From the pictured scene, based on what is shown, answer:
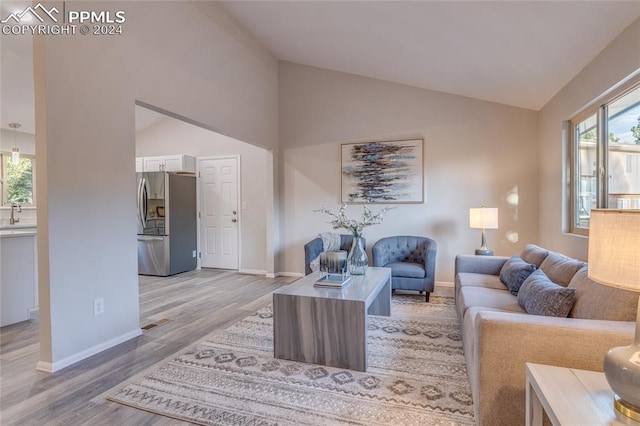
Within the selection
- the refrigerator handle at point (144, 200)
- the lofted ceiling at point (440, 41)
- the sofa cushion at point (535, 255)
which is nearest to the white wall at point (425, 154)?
the lofted ceiling at point (440, 41)

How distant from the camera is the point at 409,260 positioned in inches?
176

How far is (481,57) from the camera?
3334mm

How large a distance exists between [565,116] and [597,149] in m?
0.65

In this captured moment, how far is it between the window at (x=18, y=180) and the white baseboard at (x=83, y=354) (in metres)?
5.14

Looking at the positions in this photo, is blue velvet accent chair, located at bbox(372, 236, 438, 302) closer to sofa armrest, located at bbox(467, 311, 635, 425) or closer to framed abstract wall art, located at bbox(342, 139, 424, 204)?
framed abstract wall art, located at bbox(342, 139, 424, 204)

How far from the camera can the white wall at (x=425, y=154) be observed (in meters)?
4.44

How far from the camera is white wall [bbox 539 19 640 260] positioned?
2.32m

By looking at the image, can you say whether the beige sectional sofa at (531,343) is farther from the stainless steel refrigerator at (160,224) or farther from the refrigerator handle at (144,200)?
the refrigerator handle at (144,200)

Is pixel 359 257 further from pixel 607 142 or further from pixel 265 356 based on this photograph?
pixel 607 142

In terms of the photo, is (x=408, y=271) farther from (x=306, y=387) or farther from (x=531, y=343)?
(x=531, y=343)

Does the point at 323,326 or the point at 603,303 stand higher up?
the point at 603,303

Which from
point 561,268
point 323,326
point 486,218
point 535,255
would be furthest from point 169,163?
point 561,268

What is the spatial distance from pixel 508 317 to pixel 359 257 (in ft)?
5.37

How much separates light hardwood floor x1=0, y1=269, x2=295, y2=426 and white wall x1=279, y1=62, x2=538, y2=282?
1826 mm
